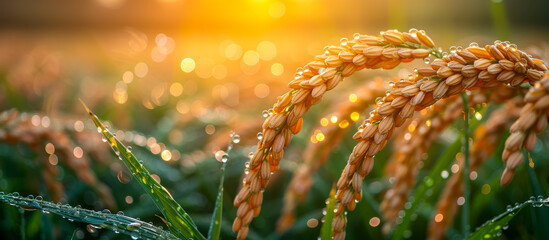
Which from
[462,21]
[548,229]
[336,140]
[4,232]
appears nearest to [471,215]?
[548,229]

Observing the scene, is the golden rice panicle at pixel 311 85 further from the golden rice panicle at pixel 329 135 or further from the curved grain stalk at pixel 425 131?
the golden rice panicle at pixel 329 135

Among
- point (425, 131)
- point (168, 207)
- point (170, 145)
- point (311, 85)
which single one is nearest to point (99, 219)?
point (168, 207)

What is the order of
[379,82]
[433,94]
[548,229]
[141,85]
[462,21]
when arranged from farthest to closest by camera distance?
[462,21]
[141,85]
[379,82]
[548,229]
[433,94]

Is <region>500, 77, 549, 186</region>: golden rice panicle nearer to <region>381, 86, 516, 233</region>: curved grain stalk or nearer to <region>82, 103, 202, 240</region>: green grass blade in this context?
<region>381, 86, 516, 233</region>: curved grain stalk

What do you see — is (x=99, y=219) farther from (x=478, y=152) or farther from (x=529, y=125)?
(x=478, y=152)

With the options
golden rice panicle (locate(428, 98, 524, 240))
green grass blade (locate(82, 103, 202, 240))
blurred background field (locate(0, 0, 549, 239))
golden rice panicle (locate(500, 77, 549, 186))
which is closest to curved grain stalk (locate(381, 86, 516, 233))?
golden rice panicle (locate(428, 98, 524, 240))

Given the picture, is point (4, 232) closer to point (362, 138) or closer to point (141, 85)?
point (362, 138)
